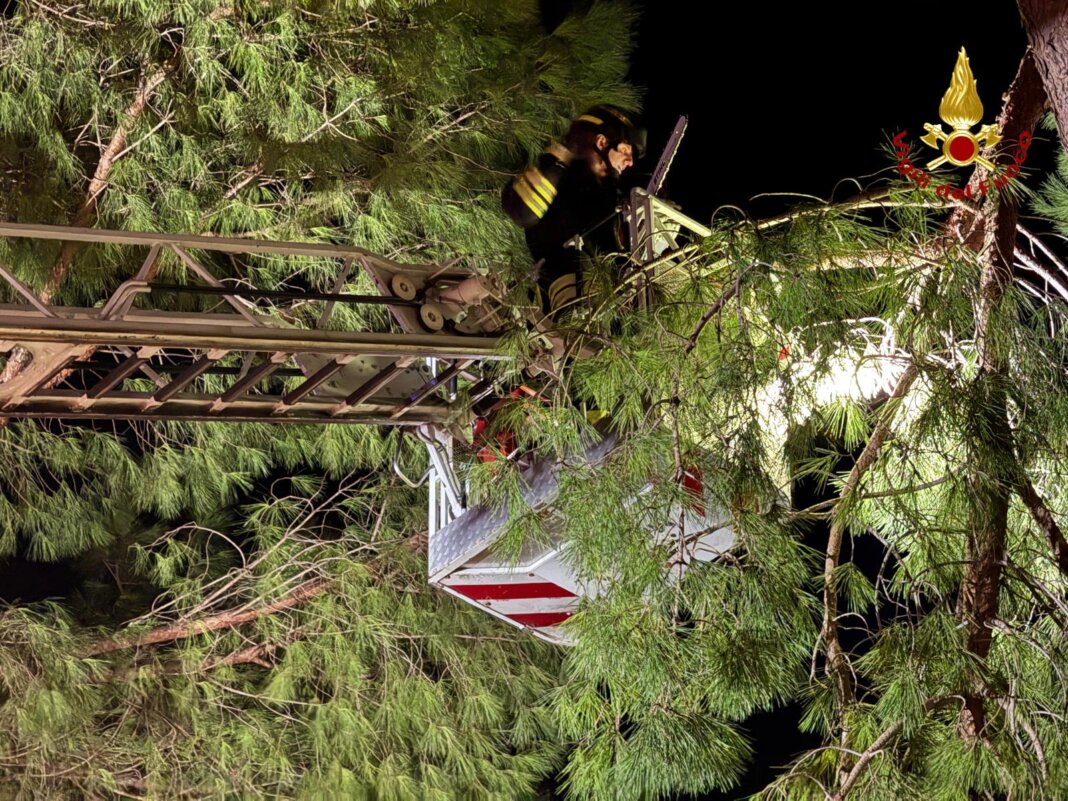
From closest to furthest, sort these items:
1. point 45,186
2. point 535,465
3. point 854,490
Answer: point 854,490 → point 535,465 → point 45,186

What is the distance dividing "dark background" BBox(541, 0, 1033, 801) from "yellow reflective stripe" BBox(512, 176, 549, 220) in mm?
2434

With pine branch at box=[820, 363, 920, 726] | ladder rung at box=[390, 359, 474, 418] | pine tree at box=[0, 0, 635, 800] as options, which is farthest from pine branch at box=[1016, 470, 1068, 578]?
pine tree at box=[0, 0, 635, 800]

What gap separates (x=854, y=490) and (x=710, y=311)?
0.49 metres

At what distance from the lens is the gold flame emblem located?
2924 mm

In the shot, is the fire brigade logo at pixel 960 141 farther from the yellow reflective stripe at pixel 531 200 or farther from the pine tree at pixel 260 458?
the pine tree at pixel 260 458

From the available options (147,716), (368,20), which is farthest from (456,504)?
(147,716)

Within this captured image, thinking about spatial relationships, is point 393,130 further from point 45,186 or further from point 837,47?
point 837,47

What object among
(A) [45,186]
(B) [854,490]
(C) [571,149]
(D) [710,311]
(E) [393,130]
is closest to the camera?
(B) [854,490]

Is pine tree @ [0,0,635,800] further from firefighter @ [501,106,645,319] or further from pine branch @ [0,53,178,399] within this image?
firefighter @ [501,106,645,319]

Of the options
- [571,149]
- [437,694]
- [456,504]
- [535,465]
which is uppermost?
[571,149]

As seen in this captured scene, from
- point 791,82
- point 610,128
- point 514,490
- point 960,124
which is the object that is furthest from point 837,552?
point 791,82

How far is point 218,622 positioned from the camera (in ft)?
25.9

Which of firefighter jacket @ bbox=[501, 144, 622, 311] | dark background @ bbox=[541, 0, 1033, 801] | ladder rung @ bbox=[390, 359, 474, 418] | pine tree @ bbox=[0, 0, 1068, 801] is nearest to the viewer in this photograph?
pine tree @ bbox=[0, 0, 1068, 801]

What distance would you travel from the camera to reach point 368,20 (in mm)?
6680
